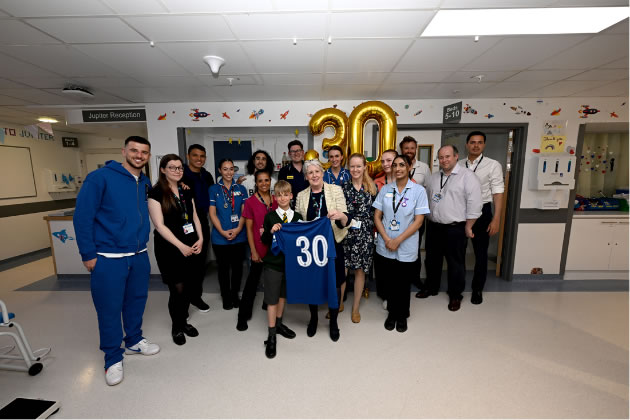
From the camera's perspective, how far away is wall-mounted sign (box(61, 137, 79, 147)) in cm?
621

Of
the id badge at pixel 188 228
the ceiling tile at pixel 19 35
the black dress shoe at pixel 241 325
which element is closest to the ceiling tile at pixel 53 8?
the ceiling tile at pixel 19 35

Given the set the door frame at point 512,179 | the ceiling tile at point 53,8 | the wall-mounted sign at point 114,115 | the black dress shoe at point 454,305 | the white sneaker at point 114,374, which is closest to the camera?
the ceiling tile at point 53,8

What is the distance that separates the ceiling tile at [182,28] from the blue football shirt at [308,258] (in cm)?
155

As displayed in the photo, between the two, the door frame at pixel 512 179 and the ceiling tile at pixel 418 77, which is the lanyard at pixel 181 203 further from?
the door frame at pixel 512 179

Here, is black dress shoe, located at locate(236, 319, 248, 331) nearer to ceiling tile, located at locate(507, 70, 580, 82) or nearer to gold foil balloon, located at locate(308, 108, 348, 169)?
gold foil balloon, located at locate(308, 108, 348, 169)

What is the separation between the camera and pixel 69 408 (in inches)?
72.4

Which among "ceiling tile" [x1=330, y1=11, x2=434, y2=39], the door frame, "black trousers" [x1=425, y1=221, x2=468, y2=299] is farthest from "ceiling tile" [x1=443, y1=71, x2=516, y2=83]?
"black trousers" [x1=425, y1=221, x2=468, y2=299]

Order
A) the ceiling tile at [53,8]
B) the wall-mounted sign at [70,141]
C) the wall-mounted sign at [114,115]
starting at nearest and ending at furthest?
the ceiling tile at [53,8], the wall-mounted sign at [114,115], the wall-mounted sign at [70,141]

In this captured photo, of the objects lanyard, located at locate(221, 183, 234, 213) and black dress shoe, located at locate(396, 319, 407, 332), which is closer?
black dress shoe, located at locate(396, 319, 407, 332)

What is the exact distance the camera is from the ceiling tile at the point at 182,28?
187 centimetres

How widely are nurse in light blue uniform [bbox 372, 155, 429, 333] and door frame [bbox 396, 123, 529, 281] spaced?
70.0 inches

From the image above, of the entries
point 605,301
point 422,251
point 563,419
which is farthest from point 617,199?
point 563,419

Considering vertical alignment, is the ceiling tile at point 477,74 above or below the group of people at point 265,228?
above

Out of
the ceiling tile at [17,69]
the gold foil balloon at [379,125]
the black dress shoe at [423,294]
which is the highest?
the ceiling tile at [17,69]
